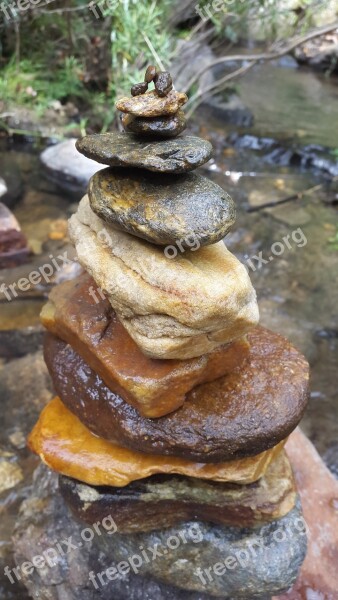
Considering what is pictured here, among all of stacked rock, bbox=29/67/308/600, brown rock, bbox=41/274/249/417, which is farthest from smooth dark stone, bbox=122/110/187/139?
brown rock, bbox=41/274/249/417

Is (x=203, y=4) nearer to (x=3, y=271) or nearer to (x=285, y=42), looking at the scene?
(x=285, y=42)

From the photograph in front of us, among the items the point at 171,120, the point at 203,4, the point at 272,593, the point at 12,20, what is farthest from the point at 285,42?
the point at 272,593

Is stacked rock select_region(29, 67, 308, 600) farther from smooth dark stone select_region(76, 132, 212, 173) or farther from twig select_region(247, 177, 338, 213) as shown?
twig select_region(247, 177, 338, 213)

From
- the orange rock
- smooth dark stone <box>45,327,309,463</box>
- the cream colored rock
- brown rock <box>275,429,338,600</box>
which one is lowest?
brown rock <box>275,429,338,600</box>

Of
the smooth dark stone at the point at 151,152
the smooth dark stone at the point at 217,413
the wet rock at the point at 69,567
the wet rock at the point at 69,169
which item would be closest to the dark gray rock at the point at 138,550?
the wet rock at the point at 69,567

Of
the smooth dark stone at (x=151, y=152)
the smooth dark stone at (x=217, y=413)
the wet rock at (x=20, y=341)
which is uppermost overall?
the smooth dark stone at (x=151, y=152)

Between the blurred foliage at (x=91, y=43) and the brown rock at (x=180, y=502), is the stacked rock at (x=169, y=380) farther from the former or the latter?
the blurred foliage at (x=91, y=43)
